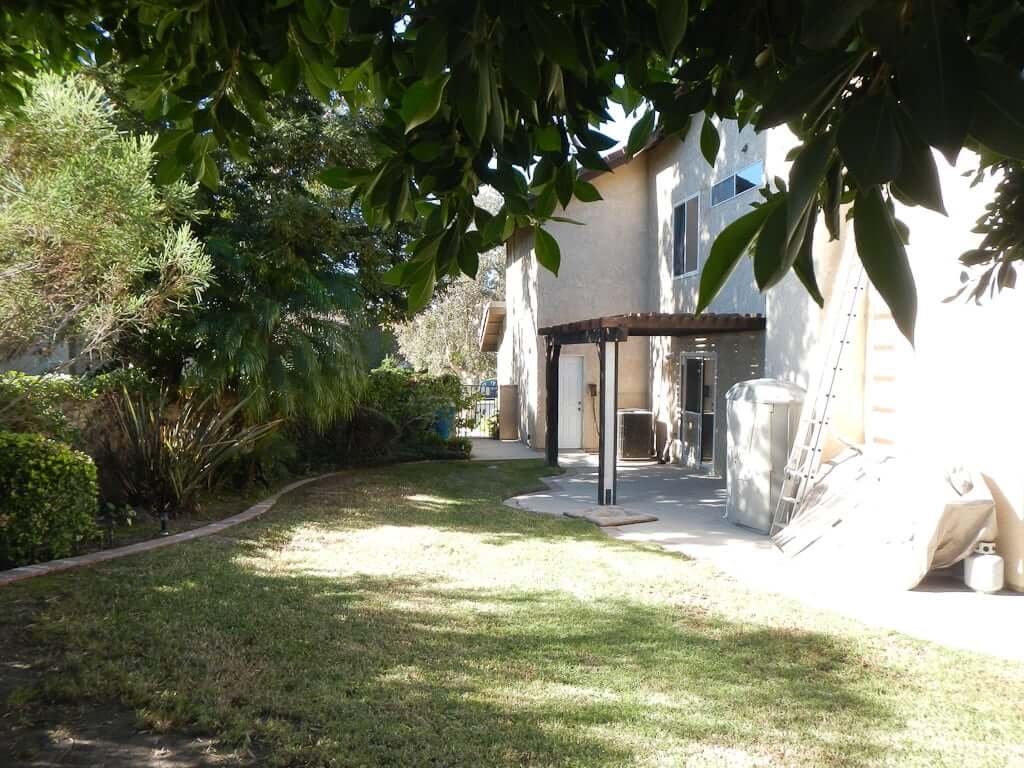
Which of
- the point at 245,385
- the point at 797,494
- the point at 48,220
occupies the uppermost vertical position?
the point at 48,220

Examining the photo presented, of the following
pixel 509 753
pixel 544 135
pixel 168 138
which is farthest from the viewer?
pixel 509 753

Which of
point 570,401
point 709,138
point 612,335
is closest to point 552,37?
point 709,138

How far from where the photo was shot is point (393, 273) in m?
1.79

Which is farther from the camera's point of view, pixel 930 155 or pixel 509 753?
pixel 509 753

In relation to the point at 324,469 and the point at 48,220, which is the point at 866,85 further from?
the point at 324,469

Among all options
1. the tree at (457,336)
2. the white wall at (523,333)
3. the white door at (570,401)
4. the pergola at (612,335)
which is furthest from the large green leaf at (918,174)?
the tree at (457,336)

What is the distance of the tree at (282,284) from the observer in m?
10.0

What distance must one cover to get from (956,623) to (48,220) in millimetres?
7649

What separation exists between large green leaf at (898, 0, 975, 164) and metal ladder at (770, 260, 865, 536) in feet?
28.4

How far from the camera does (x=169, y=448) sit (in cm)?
934

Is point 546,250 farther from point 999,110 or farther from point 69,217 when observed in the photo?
point 69,217

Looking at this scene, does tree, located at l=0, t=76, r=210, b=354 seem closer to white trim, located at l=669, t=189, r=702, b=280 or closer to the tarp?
the tarp

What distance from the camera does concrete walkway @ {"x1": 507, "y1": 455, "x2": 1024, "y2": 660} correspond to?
6.23 m

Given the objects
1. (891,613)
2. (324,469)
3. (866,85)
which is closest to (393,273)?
(866,85)
